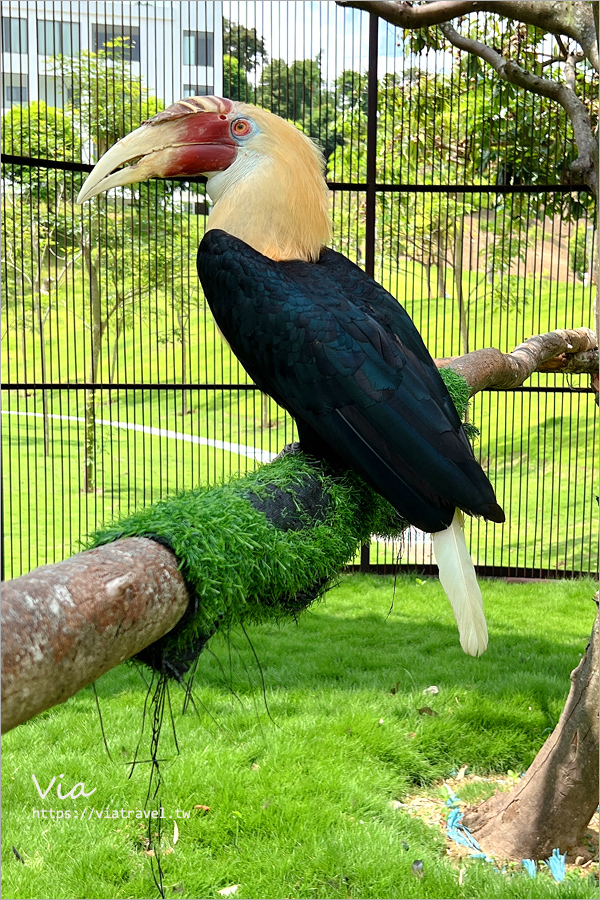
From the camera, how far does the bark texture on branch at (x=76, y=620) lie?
77 centimetres

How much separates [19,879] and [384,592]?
2588mm

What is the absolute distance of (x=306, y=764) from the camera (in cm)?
284

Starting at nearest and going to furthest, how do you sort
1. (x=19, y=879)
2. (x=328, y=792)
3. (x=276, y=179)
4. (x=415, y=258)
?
(x=276, y=179) < (x=19, y=879) < (x=328, y=792) < (x=415, y=258)

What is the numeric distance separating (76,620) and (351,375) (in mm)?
1009

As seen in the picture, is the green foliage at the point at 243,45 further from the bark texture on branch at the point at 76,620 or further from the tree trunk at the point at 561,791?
the bark texture on branch at the point at 76,620

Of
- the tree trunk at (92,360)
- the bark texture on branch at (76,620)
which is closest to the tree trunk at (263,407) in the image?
the tree trunk at (92,360)

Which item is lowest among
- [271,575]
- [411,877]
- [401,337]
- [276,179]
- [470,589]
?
[411,877]

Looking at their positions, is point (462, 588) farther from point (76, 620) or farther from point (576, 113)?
point (576, 113)

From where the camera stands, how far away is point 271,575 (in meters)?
1.35

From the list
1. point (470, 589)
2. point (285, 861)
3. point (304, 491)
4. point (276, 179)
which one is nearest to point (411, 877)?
point (285, 861)

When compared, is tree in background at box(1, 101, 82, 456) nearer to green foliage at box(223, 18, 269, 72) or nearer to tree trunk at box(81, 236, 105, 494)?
tree trunk at box(81, 236, 105, 494)

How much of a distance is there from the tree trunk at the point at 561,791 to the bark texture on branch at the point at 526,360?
84 cm

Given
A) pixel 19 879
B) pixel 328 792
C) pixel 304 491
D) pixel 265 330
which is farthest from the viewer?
pixel 328 792

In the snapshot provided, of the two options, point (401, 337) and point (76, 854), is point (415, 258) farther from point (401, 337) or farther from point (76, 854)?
point (76, 854)
